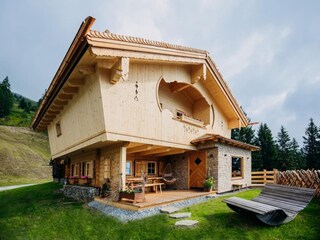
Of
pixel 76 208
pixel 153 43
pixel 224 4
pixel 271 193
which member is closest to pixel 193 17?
pixel 224 4

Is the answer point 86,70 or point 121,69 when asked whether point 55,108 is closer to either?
point 86,70

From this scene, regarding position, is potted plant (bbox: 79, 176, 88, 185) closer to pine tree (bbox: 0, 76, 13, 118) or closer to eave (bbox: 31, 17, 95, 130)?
eave (bbox: 31, 17, 95, 130)

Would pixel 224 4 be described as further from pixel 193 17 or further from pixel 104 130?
pixel 104 130

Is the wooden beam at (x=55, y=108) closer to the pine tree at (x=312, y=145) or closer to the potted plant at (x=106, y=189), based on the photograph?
the potted plant at (x=106, y=189)

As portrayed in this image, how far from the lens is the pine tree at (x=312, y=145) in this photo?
1248 inches

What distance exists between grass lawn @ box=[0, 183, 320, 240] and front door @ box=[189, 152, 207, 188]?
145 inches

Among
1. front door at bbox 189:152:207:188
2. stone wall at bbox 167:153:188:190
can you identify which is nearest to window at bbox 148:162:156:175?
stone wall at bbox 167:153:188:190

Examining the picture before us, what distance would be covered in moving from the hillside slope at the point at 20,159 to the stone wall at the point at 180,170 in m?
21.8

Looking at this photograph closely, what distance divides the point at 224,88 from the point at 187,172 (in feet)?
18.8

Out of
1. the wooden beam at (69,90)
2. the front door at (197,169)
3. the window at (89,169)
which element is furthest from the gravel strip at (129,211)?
the wooden beam at (69,90)

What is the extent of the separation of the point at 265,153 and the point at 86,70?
25322 millimetres

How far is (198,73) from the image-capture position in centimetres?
1407

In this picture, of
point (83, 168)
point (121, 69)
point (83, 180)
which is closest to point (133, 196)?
point (121, 69)

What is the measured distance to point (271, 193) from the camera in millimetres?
8906
